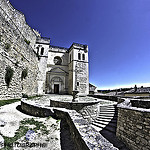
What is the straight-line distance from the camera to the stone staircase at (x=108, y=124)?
4171 mm

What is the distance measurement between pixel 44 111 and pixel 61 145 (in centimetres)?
260

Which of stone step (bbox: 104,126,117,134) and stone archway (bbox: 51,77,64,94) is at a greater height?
stone archway (bbox: 51,77,64,94)

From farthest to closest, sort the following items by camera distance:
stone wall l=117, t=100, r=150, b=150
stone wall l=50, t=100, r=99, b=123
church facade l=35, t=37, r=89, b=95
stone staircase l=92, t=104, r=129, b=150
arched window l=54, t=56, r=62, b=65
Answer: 1. arched window l=54, t=56, r=62, b=65
2. church facade l=35, t=37, r=89, b=95
3. stone wall l=50, t=100, r=99, b=123
4. stone staircase l=92, t=104, r=129, b=150
5. stone wall l=117, t=100, r=150, b=150

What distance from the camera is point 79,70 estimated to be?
19.1 meters

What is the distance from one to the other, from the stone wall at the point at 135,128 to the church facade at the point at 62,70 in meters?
13.6

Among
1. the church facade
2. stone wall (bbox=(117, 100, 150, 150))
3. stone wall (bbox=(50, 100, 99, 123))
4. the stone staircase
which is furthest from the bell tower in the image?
stone wall (bbox=(117, 100, 150, 150))

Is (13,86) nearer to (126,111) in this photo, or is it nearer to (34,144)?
(34,144)

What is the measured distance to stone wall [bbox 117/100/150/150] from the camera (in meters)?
3.39

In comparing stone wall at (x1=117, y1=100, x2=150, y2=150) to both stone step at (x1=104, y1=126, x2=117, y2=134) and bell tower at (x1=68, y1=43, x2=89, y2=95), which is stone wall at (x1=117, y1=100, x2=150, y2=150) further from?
bell tower at (x1=68, y1=43, x2=89, y2=95)

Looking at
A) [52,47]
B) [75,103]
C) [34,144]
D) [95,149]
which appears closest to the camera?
[95,149]

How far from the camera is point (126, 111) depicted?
14.4 feet

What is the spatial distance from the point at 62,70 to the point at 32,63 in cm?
748

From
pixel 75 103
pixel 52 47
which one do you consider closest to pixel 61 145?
pixel 75 103

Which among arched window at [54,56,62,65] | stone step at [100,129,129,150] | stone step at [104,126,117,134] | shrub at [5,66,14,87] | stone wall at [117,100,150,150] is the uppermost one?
arched window at [54,56,62,65]
